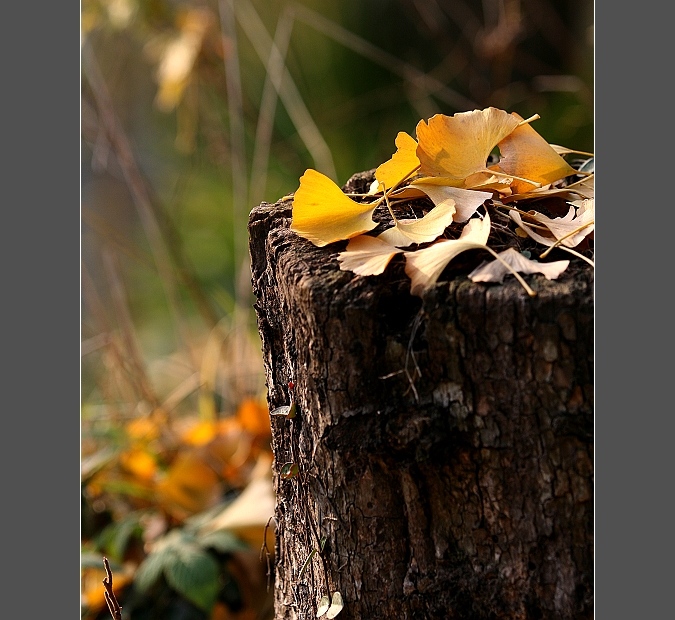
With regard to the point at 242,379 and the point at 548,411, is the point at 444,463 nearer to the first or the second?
the point at 548,411

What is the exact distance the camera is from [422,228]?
1.39 ft

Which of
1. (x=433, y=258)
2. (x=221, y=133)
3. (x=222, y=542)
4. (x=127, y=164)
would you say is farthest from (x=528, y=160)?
(x=221, y=133)

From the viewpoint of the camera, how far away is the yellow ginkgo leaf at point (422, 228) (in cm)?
42

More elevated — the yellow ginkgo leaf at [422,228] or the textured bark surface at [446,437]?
the yellow ginkgo leaf at [422,228]

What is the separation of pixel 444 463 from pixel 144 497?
0.57 m

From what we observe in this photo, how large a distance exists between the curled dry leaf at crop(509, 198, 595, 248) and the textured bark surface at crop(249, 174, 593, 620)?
37 mm

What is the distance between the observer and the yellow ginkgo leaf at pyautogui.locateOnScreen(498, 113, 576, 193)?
478mm

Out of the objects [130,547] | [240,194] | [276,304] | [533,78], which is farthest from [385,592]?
[533,78]

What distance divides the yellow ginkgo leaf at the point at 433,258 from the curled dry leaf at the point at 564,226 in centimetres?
5

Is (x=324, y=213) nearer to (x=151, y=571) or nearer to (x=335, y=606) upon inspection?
(x=335, y=606)

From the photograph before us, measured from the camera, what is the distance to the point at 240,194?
122 cm

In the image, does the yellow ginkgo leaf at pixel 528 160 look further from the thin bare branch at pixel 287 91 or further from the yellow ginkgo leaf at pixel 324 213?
the thin bare branch at pixel 287 91

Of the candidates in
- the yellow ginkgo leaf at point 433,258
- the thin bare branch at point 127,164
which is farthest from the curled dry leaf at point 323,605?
the thin bare branch at point 127,164

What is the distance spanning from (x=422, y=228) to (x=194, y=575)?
439 mm
